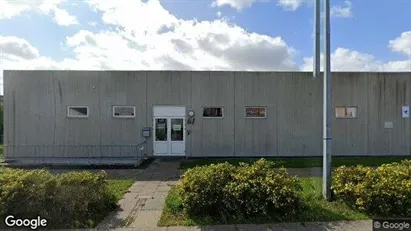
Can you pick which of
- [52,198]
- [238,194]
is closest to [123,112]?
[52,198]

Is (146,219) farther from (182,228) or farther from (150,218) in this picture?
(182,228)

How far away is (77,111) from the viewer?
16422 mm

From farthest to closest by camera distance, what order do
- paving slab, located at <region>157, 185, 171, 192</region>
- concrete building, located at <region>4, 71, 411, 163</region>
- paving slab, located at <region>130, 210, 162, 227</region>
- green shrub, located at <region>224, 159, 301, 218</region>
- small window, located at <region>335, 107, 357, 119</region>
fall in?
1. small window, located at <region>335, 107, 357, 119</region>
2. concrete building, located at <region>4, 71, 411, 163</region>
3. paving slab, located at <region>157, 185, 171, 192</region>
4. green shrub, located at <region>224, 159, 301, 218</region>
5. paving slab, located at <region>130, 210, 162, 227</region>

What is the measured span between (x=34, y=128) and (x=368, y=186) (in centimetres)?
1526

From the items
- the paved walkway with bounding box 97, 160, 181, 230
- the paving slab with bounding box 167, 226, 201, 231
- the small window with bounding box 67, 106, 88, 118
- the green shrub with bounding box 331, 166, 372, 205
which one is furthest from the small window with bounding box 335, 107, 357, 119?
the paving slab with bounding box 167, 226, 201, 231

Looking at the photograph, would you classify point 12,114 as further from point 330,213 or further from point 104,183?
point 330,213

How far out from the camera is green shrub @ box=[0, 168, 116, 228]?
5.81 meters

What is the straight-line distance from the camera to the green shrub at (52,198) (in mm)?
5812

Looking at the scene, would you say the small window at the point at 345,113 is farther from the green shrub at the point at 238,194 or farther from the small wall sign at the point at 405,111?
the green shrub at the point at 238,194

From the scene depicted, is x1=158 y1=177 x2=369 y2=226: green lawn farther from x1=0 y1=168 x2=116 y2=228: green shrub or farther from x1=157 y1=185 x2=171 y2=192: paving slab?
x1=157 y1=185 x2=171 y2=192: paving slab

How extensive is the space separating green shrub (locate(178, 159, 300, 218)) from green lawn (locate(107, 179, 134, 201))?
2.65 metres

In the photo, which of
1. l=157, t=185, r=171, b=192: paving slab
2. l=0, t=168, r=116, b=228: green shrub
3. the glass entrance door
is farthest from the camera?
the glass entrance door

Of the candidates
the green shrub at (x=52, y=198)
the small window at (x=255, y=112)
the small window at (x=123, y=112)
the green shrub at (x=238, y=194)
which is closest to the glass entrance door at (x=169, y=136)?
the small window at (x=123, y=112)

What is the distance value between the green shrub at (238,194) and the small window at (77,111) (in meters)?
11.5
